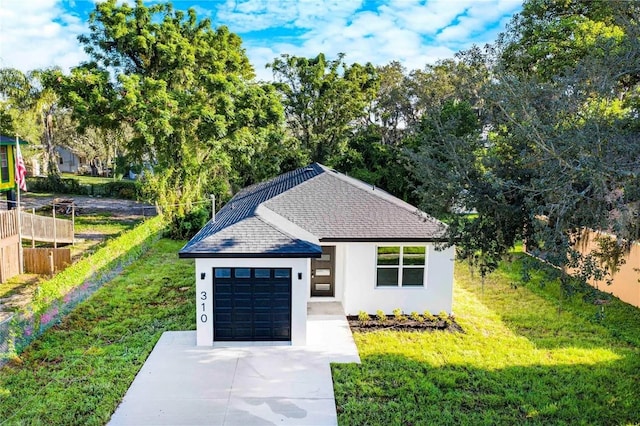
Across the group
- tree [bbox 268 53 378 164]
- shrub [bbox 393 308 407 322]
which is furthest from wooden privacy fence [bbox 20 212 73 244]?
tree [bbox 268 53 378 164]

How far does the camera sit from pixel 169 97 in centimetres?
2500

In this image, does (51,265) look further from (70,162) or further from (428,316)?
(70,162)

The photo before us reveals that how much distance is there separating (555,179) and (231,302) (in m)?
7.49

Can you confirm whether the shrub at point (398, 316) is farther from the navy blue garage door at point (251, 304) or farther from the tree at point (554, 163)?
the tree at point (554, 163)

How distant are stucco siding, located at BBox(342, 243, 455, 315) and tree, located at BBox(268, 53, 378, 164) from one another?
2196cm

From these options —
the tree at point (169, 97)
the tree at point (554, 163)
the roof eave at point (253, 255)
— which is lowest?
the roof eave at point (253, 255)

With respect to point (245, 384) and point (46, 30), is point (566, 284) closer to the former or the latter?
point (245, 384)

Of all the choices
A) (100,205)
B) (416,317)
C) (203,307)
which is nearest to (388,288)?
(416,317)

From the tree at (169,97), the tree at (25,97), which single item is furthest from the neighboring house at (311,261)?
the tree at (25,97)

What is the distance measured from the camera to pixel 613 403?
923cm

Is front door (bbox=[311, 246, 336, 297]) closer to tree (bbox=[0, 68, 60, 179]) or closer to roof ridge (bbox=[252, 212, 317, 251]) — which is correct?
roof ridge (bbox=[252, 212, 317, 251])

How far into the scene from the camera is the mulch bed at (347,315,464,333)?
12852mm

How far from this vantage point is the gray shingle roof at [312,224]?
11.3 meters

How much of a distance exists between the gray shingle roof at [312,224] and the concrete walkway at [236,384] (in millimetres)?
2290
